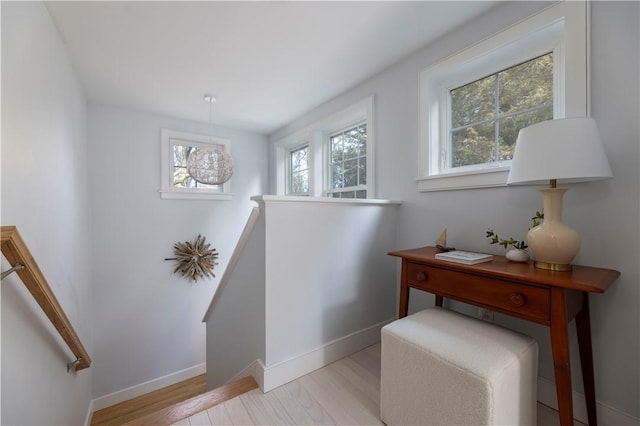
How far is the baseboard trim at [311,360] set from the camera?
1490mm

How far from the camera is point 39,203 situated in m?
1.40

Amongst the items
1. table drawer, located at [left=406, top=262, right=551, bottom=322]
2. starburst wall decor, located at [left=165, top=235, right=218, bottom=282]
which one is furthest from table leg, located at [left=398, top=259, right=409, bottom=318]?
starburst wall decor, located at [left=165, top=235, right=218, bottom=282]

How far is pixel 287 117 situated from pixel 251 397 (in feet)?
9.42

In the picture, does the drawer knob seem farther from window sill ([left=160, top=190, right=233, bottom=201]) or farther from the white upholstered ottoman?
window sill ([left=160, top=190, right=233, bottom=201])

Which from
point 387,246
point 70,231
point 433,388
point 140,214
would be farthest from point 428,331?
point 140,214

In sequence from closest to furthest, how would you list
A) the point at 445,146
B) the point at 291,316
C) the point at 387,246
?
1. the point at 291,316
2. the point at 445,146
3. the point at 387,246

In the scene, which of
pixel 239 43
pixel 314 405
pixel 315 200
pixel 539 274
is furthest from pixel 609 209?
pixel 239 43

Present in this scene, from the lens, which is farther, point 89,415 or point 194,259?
point 194,259

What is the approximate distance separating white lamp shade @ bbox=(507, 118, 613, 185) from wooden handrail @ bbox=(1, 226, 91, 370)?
194 centimetres

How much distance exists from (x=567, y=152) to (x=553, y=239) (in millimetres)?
352

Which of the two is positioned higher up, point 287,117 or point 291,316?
point 287,117

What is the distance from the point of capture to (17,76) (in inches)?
46.3

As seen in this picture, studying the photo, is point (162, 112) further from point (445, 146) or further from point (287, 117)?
point (445, 146)

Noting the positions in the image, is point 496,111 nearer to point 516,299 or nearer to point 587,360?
point 516,299
